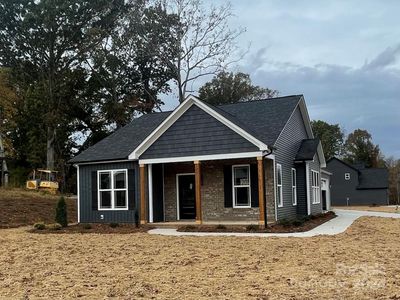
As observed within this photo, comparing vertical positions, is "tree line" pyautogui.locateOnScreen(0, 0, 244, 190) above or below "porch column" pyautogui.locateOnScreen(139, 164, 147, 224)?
above

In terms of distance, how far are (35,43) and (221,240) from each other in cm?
3330

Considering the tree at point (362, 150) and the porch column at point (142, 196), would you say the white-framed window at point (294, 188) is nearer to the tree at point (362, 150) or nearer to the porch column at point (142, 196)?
the porch column at point (142, 196)

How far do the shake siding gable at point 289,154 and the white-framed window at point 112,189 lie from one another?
6529 millimetres

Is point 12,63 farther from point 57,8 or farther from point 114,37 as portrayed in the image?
point 114,37

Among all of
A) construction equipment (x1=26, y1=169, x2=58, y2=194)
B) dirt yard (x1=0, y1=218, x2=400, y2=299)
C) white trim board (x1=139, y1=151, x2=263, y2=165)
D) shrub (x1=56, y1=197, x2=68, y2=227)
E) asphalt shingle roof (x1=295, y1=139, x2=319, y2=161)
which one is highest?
asphalt shingle roof (x1=295, y1=139, x2=319, y2=161)

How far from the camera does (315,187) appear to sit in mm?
25688

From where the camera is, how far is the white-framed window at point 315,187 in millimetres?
25109

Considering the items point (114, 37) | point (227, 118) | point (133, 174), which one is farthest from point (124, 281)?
point (114, 37)

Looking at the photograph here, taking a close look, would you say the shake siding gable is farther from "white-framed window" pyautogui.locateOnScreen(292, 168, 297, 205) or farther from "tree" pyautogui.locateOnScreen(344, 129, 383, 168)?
"tree" pyautogui.locateOnScreen(344, 129, 383, 168)

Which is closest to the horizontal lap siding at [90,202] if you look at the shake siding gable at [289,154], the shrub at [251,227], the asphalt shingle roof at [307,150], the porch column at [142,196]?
the porch column at [142,196]

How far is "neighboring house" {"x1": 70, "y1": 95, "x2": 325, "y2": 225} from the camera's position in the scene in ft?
61.3

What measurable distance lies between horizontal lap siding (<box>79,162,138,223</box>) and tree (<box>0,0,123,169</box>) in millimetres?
20818

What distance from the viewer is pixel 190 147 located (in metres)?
19.2

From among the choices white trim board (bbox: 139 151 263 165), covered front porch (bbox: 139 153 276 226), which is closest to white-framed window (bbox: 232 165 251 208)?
covered front porch (bbox: 139 153 276 226)
